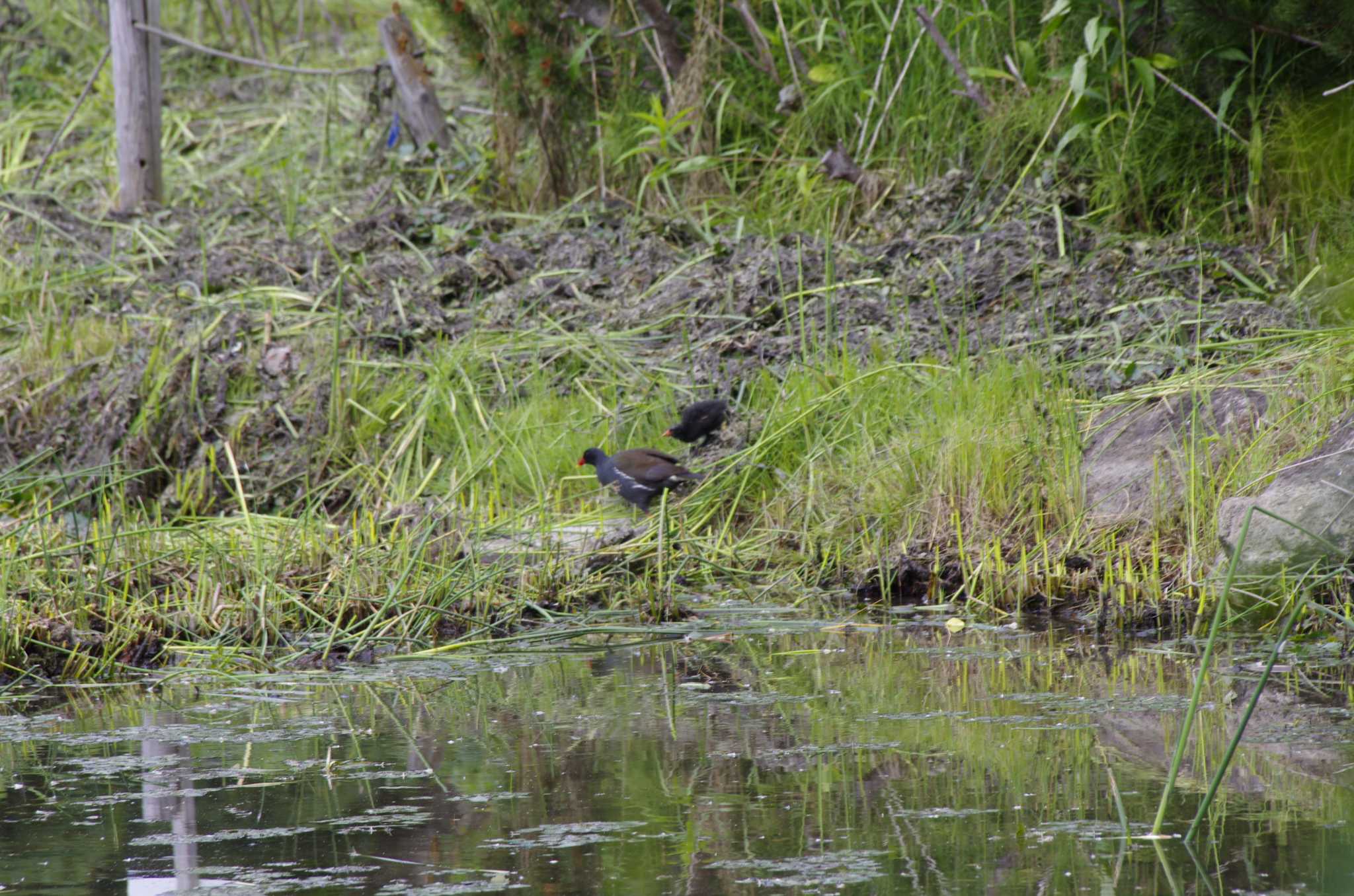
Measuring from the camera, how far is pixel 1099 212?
25.0 ft

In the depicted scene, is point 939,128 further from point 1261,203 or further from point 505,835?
point 505,835

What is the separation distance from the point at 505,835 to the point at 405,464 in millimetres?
4040

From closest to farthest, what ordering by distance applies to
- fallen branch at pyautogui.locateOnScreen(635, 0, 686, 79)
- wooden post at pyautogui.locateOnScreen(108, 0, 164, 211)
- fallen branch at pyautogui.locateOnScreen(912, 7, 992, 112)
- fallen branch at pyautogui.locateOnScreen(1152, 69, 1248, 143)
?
fallen branch at pyautogui.locateOnScreen(1152, 69, 1248, 143), fallen branch at pyautogui.locateOnScreen(912, 7, 992, 112), fallen branch at pyautogui.locateOnScreen(635, 0, 686, 79), wooden post at pyautogui.locateOnScreen(108, 0, 164, 211)

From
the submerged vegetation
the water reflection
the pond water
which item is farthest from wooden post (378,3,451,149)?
the water reflection

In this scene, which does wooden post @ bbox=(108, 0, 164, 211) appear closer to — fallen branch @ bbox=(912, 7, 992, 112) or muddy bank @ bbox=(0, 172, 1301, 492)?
muddy bank @ bbox=(0, 172, 1301, 492)

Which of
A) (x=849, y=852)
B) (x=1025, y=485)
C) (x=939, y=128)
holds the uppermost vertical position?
(x=939, y=128)

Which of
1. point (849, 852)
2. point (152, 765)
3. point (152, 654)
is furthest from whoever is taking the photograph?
point (152, 654)

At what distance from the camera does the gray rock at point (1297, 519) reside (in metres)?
4.45

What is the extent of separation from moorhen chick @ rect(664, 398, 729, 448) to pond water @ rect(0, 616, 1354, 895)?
186 cm

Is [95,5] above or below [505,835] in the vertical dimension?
above

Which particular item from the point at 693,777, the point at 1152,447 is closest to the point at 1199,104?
the point at 1152,447

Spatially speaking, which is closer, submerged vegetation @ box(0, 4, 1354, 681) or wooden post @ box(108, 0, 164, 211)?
submerged vegetation @ box(0, 4, 1354, 681)

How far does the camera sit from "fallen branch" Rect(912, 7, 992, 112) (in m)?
8.11

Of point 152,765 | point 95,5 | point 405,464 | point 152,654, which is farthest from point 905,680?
point 95,5
